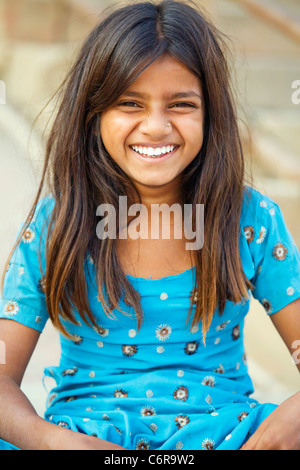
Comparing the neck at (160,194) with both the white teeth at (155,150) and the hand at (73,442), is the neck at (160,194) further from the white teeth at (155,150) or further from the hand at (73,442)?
the hand at (73,442)

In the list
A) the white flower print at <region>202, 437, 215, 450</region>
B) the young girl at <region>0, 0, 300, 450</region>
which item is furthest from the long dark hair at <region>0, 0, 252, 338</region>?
the white flower print at <region>202, 437, 215, 450</region>

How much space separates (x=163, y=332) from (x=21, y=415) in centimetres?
35

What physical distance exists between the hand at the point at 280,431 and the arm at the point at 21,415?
0.25 metres

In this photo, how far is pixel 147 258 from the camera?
1.62 meters

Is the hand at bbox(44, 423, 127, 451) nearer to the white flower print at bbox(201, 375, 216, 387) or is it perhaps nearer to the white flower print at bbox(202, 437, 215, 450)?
the white flower print at bbox(202, 437, 215, 450)

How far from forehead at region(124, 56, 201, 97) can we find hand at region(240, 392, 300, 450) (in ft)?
2.14

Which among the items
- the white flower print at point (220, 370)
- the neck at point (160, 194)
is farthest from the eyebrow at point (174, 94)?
the white flower print at point (220, 370)

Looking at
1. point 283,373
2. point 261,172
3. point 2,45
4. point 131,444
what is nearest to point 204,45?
point 131,444

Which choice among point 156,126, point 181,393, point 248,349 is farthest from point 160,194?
point 248,349

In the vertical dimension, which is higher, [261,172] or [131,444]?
[261,172]

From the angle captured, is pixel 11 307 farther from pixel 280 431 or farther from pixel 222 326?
pixel 280 431

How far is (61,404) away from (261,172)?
2163 millimetres

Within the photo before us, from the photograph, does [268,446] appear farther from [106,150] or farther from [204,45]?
[204,45]

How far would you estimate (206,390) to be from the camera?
5.04 feet
